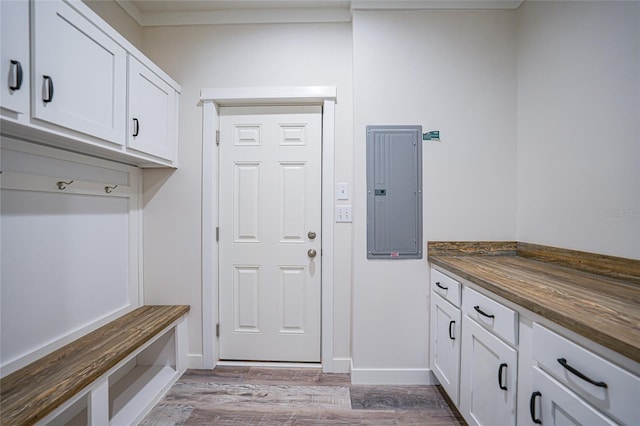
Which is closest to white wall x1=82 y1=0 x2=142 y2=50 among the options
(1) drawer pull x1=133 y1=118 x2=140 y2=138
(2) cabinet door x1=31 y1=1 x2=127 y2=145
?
(2) cabinet door x1=31 y1=1 x2=127 y2=145

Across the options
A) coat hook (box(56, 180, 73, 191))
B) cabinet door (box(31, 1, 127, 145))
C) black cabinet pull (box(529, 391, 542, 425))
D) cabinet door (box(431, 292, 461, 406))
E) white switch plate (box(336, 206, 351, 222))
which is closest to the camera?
black cabinet pull (box(529, 391, 542, 425))

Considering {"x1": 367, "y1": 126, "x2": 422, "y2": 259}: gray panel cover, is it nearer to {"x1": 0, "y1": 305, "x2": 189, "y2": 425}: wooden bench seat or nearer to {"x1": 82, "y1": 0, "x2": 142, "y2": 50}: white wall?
{"x1": 0, "y1": 305, "x2": 189, "y2": 425}: wooden bench seat

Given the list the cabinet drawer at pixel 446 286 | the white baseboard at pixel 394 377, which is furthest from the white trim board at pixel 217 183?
the cabinet drawer at pixel 446 286

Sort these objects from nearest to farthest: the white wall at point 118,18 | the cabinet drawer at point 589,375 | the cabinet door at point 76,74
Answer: the cabinet drawer at point 589,375 < the cabinet door at point 76,74 < the white wall at point 118,18

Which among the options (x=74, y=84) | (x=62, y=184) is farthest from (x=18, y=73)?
(x=62, y=184)

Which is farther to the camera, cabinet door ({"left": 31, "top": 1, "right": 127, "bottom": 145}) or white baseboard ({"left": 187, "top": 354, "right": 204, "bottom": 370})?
white baseboard ({"left": 187, "top": 354, "right": 204, "bottom": 370})

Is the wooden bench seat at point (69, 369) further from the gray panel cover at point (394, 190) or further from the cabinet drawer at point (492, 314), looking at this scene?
the cabinet drawer at point (492, 314)

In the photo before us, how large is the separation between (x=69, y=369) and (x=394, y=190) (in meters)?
2.00

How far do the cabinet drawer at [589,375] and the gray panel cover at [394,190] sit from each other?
Result: 999 millimetres

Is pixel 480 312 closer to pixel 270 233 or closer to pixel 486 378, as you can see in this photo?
pixel 486 378

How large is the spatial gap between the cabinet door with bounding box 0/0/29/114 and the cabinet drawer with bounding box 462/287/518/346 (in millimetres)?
2049

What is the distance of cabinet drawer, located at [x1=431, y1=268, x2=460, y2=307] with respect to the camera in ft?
5.02

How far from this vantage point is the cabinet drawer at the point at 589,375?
668mm

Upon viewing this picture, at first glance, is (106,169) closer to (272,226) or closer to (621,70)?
(272,226)
